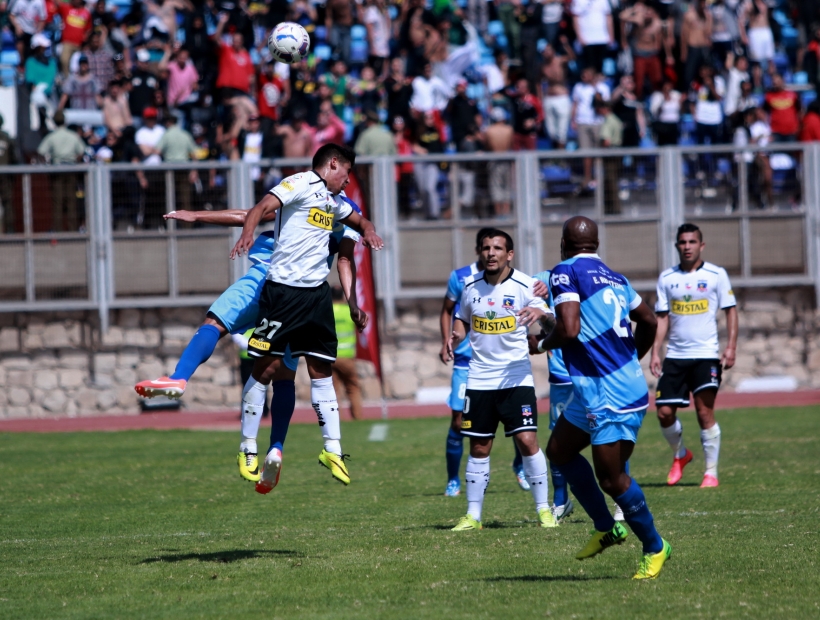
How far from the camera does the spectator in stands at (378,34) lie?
81.2ft

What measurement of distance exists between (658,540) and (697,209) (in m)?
16.9

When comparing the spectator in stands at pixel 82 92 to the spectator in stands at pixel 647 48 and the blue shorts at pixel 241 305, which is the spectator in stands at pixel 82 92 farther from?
the blue shorts at pixel 241 305

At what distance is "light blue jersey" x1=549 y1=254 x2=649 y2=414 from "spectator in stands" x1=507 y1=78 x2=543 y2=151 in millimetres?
16388

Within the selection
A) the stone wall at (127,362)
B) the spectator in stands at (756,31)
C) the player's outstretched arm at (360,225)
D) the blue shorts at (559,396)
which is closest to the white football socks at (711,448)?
the blue shorts at (559,396)

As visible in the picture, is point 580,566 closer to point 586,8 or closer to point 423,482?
point 423,482

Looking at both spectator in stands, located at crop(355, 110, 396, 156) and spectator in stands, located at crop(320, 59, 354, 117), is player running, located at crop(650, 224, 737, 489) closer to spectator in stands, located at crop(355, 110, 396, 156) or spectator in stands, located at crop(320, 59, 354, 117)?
spectator in stands, located at crop(355, 110, 396, 156)

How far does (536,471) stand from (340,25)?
17.4 meters

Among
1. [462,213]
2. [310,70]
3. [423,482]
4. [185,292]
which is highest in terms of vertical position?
[310,70]

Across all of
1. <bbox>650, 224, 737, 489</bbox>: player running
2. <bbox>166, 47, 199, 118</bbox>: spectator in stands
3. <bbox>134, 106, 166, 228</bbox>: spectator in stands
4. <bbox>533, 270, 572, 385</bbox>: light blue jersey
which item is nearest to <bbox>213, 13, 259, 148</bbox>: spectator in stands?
<bbox>166, 47, 199, 118</bbox>: spectator in stands

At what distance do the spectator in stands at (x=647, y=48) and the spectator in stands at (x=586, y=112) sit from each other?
1.60 meters

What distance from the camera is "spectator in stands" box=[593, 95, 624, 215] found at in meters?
22.6

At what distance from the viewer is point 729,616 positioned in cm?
610

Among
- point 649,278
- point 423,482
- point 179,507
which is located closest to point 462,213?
point 649,278

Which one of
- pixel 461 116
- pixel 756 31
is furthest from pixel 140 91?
pixel 756 31
